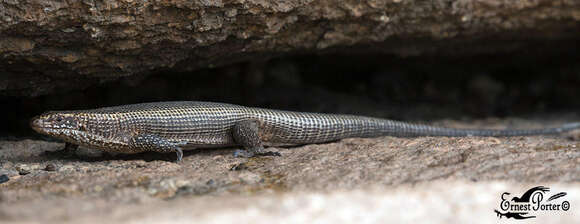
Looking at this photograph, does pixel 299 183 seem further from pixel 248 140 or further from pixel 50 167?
pixel 50 167

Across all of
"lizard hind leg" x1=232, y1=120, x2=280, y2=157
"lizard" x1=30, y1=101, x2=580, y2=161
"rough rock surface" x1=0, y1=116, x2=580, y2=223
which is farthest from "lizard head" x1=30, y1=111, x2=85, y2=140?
"lizard hind leg" x1=232, y1=120, x2=280, y2=157

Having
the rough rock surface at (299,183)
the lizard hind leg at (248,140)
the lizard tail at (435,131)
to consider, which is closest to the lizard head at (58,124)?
the rough rock surface at (299,183)

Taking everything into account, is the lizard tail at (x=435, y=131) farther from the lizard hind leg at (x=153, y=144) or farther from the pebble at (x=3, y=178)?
the pebble at (x=3, y=178)

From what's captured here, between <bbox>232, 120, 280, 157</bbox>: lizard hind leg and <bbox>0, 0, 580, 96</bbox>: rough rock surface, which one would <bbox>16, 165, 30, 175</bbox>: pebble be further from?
<bbox>232, 120, 280, 157</bbox>: lizard hind leg

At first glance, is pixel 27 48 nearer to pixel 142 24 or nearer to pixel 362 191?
pixel 142 24
